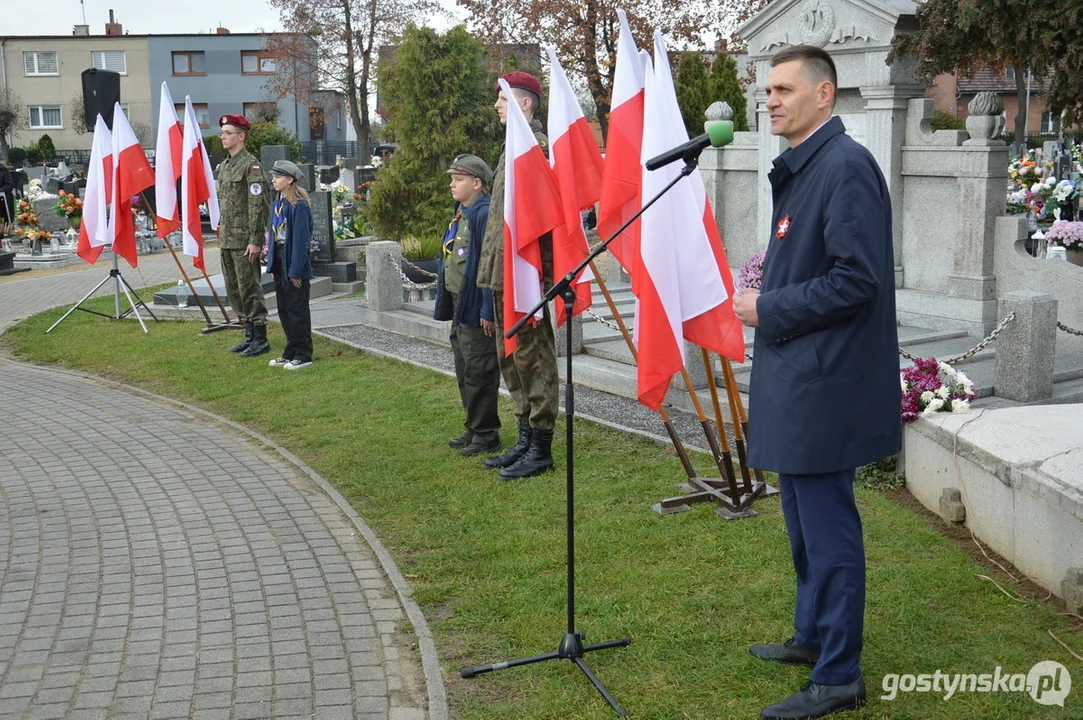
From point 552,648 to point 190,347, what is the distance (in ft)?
29.1

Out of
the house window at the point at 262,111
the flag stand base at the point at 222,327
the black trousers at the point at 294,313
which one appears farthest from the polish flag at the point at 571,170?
the house window at the point at 262,111

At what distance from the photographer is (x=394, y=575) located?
5645 millimetres

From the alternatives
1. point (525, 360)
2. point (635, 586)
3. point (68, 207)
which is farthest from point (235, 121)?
point (68, 207)

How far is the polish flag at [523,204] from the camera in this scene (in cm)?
631

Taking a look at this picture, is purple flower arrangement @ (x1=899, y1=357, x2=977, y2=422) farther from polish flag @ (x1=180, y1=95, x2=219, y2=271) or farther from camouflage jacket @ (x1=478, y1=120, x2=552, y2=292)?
polish flag @ (x1=180, y1=95, x2=219, y2=271)

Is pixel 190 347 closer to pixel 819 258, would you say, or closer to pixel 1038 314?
pixel 1038 314


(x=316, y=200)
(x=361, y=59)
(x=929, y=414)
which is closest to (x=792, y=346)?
(x=929, y=414)

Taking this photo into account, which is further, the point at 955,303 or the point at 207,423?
the point at 955,303

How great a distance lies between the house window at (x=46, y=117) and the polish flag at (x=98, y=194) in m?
58.1

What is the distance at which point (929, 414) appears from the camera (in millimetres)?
6406

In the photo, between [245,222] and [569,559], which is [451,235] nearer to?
[569,559]

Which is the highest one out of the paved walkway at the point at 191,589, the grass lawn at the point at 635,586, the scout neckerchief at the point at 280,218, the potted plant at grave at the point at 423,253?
the scout neckerchief at the point at 280,218

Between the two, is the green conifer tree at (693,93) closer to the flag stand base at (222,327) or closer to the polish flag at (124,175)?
the flag stand base at (222,327)

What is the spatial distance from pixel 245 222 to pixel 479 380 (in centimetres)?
542
